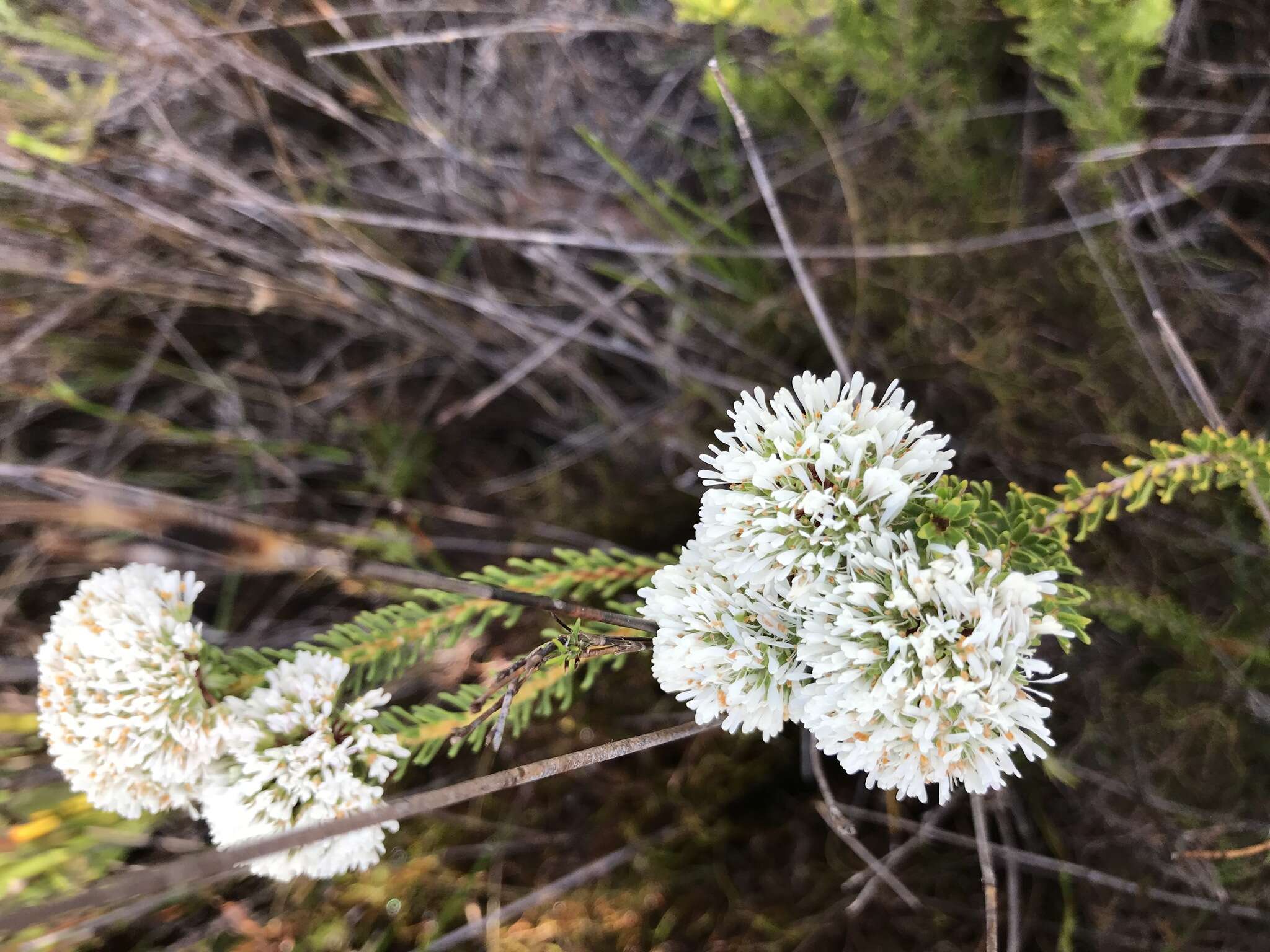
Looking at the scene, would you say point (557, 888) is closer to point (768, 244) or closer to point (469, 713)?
point (469, 713)

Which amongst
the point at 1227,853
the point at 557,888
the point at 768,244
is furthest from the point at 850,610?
the point at 768,244

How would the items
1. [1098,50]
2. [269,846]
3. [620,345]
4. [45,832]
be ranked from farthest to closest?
[620,345]
[45,832]
[1098,50]
[269,846]

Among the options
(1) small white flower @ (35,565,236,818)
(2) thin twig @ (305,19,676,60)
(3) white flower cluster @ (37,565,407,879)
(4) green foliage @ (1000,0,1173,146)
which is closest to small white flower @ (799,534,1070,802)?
(3) white flower cluster @ (37,565,407,879)

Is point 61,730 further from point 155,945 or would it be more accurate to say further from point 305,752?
point 155,945

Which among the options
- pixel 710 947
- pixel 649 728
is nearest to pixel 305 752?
pixel 649 728

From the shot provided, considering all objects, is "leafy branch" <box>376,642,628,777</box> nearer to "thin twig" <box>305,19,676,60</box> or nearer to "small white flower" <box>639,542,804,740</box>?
"small white flower" <box>639,542,804,740</box>

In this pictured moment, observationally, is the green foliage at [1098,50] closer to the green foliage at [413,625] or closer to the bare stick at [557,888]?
the green foliage at [413,625]
